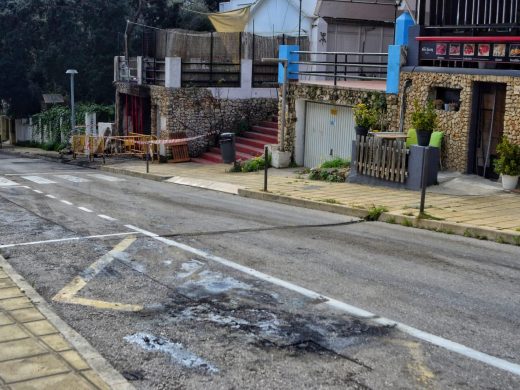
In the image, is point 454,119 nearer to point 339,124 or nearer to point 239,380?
point 339,124

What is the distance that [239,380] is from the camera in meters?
6.16

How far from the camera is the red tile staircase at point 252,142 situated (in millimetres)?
28312

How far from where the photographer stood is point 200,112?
102ft

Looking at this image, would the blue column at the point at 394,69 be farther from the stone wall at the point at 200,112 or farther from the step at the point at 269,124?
the stone wall at the point at 200,112

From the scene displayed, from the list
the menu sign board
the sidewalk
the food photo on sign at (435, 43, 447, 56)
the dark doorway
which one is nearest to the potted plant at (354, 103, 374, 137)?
the sidewalk

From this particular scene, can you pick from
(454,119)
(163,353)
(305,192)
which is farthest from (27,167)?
(163,353)

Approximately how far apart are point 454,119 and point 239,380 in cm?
1365

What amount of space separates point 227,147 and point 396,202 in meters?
13.2

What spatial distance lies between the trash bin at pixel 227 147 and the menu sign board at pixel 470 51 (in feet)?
31.4

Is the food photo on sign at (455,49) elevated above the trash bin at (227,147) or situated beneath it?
elevated above

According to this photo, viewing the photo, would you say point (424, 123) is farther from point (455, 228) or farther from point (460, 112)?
point (455, 228)

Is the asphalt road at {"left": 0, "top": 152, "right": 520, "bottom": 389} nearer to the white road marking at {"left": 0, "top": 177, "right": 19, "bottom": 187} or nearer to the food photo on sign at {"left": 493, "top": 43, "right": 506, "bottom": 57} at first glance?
the food photo on sign at {"left": 493, "top": 43, "right": 506, "bottom": 57}

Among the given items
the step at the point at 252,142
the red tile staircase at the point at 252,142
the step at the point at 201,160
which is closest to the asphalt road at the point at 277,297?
the red tile staircase at the point at 252,142

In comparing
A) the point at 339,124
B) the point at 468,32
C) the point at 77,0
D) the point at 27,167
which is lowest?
the point at 27,167
